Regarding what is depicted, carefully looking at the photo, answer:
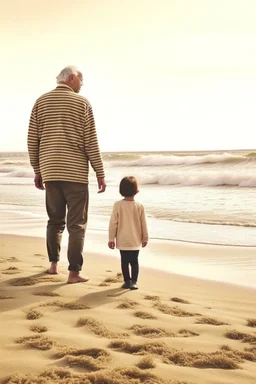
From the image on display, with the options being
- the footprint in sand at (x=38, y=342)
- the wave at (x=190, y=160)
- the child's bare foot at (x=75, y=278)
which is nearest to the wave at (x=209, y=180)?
the wave at (x=190, y=160)

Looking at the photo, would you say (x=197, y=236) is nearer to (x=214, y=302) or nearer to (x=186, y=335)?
(x=214, y=302)

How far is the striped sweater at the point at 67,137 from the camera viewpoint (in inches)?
198

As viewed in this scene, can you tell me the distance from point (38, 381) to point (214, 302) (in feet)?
7.79

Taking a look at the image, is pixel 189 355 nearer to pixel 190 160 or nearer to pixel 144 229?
pixel 144 229

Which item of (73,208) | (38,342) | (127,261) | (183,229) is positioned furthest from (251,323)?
(183,229)

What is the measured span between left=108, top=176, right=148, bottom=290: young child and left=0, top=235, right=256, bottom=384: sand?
23 centimetres

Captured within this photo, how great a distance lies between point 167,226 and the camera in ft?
31.7

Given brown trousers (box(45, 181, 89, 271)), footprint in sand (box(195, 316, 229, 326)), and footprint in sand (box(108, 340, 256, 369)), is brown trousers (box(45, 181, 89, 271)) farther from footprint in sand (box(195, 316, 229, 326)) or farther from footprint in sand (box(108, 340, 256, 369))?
footprint in sand (box(108, 340, 256, 369))

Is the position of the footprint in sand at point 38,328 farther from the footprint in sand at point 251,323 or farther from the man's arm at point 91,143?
the man's arm at point 91,143

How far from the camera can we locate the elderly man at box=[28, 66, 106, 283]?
5035 mm

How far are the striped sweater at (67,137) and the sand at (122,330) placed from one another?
1048 millimetres

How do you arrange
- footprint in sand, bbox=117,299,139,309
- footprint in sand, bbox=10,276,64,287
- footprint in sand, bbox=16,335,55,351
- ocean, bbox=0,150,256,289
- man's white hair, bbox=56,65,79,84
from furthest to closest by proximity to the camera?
ocean, bbox=0,150,256,289 → man's white hair, bbox=56,65,79,84 → footprint in sand, bbox=10,276,64,287 → footprint in sand, bbox=117,299,139,309 → footprint in sand, bbox=16,335,55,351

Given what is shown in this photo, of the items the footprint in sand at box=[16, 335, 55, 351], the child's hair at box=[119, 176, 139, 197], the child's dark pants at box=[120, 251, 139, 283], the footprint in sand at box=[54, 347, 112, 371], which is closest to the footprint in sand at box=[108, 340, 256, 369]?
the footprint in sand at box=[54, 347, 112, 371]

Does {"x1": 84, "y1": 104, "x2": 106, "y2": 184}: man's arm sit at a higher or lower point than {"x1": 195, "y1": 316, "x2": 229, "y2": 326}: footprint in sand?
higher
